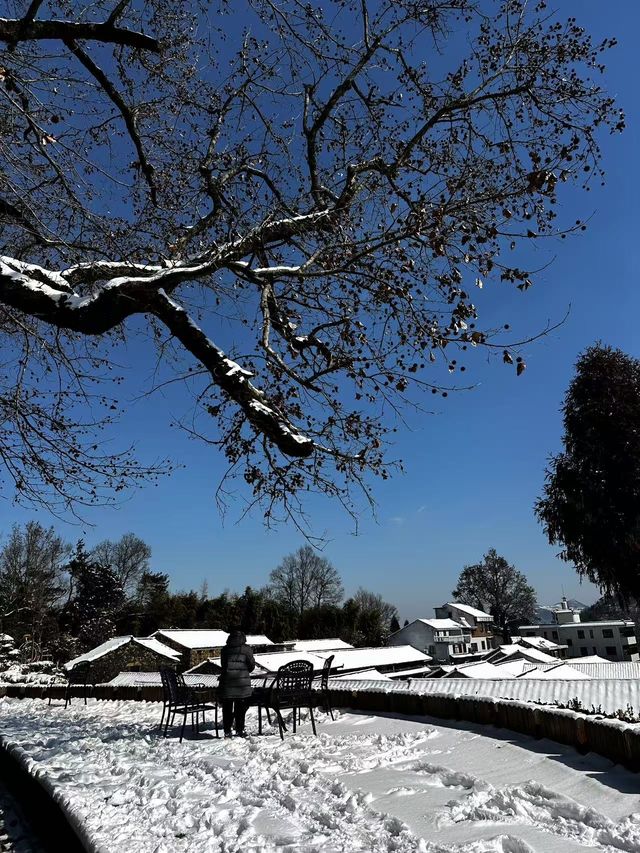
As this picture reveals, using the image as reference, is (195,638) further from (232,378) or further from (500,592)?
(500,592)

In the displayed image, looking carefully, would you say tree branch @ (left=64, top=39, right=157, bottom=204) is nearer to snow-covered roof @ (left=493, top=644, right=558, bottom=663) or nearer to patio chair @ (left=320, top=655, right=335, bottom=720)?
patio chair @ (left=320, top=655, right=335, bottom=720)

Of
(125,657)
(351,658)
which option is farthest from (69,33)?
(351,658)

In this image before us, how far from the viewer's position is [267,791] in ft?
15.4

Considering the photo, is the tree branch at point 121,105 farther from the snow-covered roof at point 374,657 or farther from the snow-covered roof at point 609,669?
the snow-covered roof at point 609,669

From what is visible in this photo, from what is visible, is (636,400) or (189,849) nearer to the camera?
(189,849)

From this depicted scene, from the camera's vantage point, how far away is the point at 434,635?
6241 cm

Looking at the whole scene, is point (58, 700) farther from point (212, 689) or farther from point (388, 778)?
point (388, 778)

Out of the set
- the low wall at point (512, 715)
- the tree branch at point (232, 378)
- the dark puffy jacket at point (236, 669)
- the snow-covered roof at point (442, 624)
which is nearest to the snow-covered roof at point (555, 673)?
the low wall at point (512, 715)

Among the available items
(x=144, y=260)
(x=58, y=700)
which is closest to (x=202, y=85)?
(x=144, y=260)

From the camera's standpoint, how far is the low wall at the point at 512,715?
473 centimetres

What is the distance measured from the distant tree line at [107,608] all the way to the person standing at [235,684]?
2255 cm

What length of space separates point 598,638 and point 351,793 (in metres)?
75.6

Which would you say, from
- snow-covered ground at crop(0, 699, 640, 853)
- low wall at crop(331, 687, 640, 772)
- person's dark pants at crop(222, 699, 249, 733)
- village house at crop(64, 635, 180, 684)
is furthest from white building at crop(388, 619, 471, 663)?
snow-covered ground at crop(0, 699, 640, 853)

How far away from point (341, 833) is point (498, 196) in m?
5.43
